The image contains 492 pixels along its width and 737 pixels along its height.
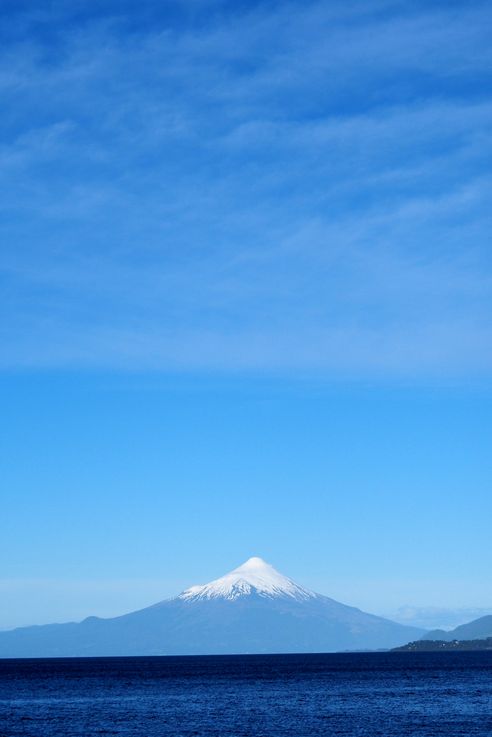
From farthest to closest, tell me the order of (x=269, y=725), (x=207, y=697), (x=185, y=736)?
(x=207, y=697) → (x=269, y=725) → (x=185, y=736)

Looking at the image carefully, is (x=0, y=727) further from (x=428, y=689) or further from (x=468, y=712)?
(x=428, y=689)

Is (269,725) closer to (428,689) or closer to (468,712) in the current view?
(468,712)

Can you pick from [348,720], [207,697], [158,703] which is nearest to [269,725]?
[348,720]

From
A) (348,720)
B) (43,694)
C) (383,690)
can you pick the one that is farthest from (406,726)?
(43,694)

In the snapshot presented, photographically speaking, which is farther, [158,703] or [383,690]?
[383,690]

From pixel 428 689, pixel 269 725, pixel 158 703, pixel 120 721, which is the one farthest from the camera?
pixel 428 689

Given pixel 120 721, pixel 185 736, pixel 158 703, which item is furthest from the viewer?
pixel 158 703

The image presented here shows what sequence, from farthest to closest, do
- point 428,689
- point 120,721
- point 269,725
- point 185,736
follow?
point 428,689, point 120,721, point 269,725, point 185,736

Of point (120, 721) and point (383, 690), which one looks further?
point (383, 690)

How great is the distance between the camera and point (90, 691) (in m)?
153

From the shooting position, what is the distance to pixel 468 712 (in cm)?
9862

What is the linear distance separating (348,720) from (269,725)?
8711 mm

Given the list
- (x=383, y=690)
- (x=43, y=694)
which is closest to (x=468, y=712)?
(x=383, y=690)

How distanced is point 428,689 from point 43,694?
54.1 metres
